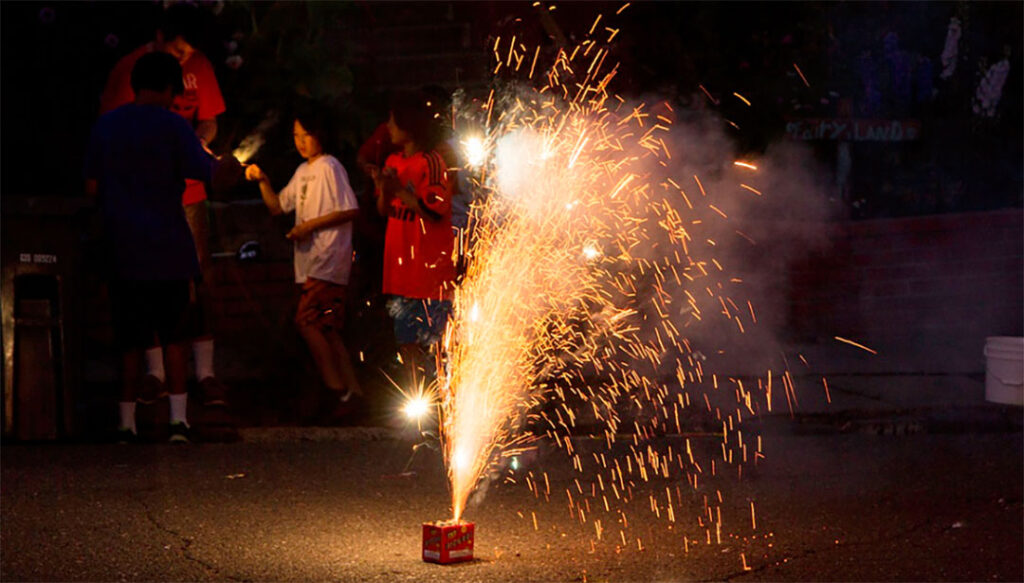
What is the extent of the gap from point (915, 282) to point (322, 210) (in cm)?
584

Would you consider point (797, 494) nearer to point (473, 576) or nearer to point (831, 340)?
point (473, 576)

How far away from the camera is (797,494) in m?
6.52

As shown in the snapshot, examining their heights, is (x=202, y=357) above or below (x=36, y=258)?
below

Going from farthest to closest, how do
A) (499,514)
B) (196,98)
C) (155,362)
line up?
(196,98) < (155,362) < (499,514)

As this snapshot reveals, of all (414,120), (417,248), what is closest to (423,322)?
(417,248)

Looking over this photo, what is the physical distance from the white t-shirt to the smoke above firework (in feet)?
2.64

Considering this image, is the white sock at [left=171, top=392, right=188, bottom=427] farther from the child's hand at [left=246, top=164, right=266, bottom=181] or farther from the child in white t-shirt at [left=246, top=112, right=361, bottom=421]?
the child's hand at [left=246, top=164, right=266, bottom=181]

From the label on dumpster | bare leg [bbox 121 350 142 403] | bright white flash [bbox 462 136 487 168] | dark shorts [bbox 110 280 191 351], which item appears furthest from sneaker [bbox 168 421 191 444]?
bright white flash [bbox 462 136 487 168]

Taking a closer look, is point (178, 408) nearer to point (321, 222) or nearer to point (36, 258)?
point (36, 258)

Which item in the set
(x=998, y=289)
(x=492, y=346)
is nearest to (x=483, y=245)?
(x=492, y=346)

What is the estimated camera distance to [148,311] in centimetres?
759

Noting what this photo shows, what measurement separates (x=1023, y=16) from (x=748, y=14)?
568 centimetres

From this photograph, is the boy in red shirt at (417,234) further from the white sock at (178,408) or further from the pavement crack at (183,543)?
the pavement crack at (183,543)

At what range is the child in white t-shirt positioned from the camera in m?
8.37
